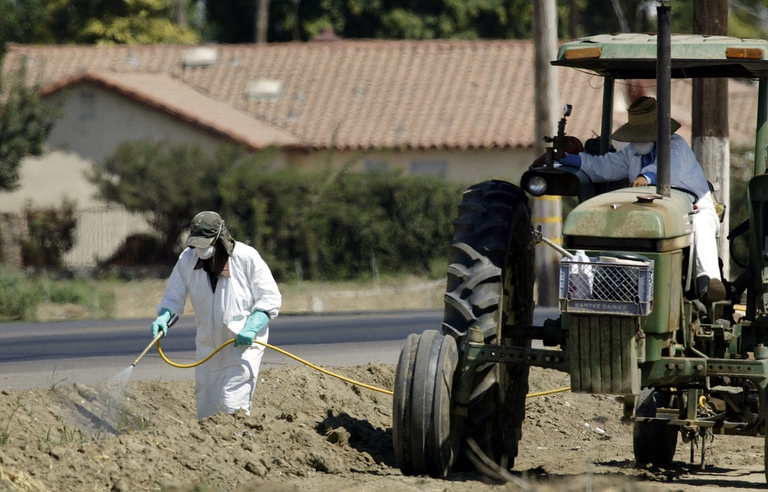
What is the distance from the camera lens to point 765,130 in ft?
27.4

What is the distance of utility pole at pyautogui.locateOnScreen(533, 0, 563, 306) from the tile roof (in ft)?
46.4

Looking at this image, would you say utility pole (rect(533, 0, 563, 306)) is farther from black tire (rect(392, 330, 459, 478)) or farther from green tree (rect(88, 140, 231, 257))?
black tire (rect(392, 330, 459, 478))

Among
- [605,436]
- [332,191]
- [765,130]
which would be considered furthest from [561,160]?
[332,191]

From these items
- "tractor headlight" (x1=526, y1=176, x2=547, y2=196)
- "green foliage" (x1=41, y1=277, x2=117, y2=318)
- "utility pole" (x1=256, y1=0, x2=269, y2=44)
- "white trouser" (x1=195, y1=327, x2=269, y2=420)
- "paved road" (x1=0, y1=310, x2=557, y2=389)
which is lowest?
"green foliage" (x1=41, y1=277, x2=117, y2=318)

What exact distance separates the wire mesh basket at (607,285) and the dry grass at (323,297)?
15.4 m

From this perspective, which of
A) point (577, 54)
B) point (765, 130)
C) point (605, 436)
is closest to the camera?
point (577, 54)

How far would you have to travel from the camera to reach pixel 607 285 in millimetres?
6613

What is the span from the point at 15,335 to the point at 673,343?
39.2 feet

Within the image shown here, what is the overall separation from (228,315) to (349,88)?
28607mm

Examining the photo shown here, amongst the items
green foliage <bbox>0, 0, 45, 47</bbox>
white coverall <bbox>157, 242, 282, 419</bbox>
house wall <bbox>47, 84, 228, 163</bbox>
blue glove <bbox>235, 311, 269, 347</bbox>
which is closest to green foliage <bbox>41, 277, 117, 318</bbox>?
house wall <bbox>47, 84, 228, 163</bbox>

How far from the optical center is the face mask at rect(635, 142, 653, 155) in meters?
7.70

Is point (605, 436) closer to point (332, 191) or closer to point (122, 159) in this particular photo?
point (332, 191)

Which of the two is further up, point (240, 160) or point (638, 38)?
point (638, 38)

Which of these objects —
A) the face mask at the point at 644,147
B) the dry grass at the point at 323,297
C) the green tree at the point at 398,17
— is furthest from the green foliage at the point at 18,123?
the face mask at the point at 644,147
